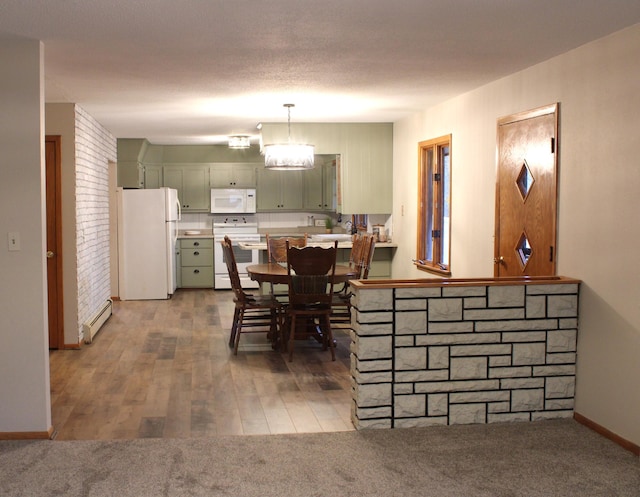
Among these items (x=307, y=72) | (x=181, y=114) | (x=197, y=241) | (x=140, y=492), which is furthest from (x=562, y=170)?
(x=197, y=241)

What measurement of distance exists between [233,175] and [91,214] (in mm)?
3853

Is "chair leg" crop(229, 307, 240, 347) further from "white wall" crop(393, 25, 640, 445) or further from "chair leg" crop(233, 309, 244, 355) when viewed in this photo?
"white wall" crop(393, 25, 640, 445)

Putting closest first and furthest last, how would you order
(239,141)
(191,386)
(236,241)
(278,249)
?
(191,386)
(278,249)
(239,141)
(236,241)

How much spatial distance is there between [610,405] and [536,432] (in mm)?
419

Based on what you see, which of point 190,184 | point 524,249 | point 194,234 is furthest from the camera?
point 190,184

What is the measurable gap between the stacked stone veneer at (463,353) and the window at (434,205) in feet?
6.91

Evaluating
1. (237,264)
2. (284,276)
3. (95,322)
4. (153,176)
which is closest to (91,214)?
(95,322)

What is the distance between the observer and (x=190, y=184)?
10.9 m

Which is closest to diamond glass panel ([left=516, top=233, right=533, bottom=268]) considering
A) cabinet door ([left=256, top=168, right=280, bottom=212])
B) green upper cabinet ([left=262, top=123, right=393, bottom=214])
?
green upper cabinet ([left=262, top=123, right=393, bottom=214])

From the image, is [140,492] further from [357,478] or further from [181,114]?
[181,114]

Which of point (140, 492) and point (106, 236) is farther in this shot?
point (106, 236)

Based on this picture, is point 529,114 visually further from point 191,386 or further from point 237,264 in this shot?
point 237,264

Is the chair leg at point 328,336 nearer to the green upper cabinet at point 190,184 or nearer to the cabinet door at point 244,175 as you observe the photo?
the cabinet door at point 244,175

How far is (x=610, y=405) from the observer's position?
3.93 m
